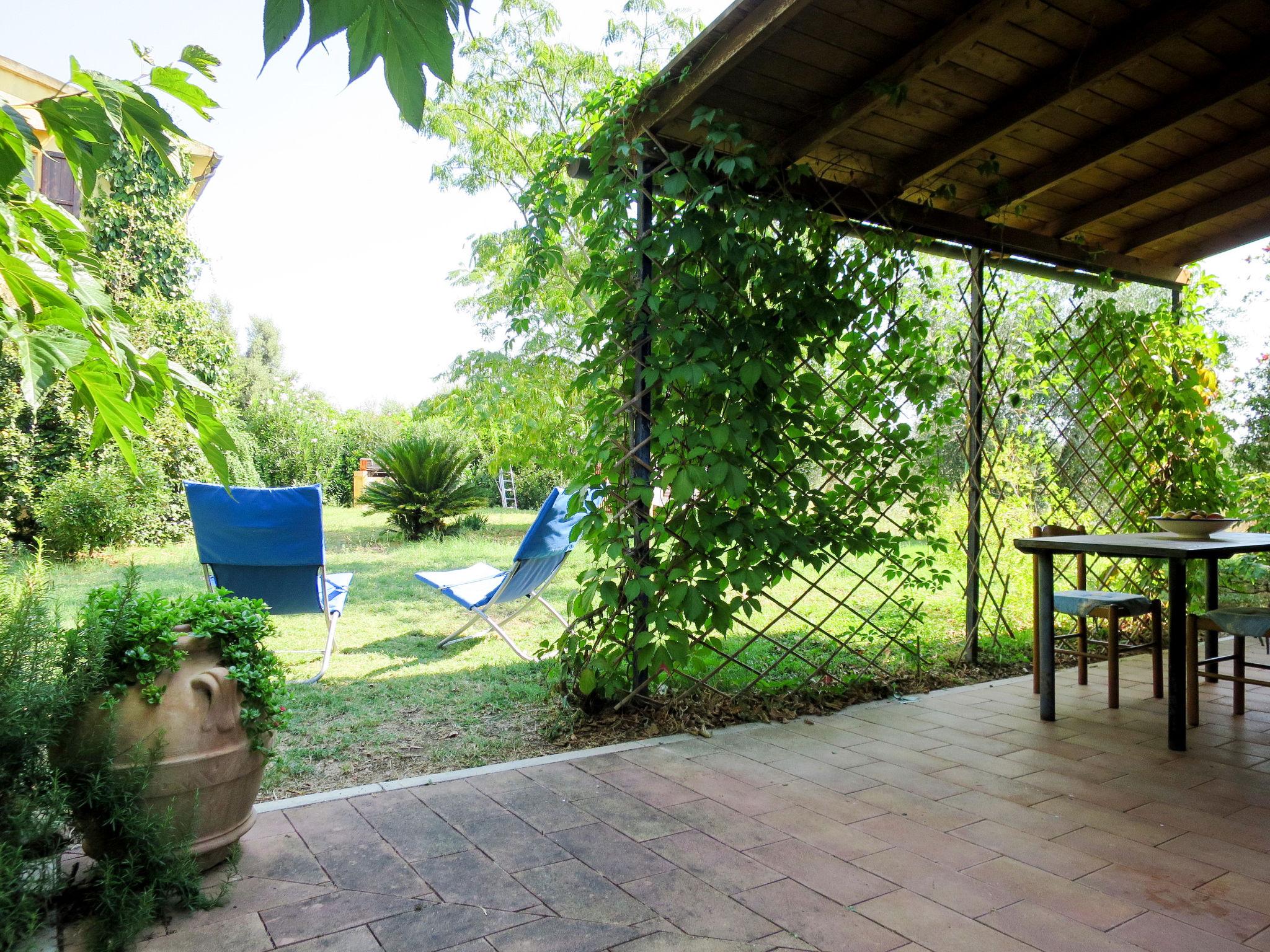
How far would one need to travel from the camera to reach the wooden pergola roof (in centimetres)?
267

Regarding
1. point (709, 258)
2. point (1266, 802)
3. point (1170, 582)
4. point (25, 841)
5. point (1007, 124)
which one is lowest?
point (1266, 802)

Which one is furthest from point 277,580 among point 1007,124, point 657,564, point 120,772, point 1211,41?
point 1211,41

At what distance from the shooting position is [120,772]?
1663mm

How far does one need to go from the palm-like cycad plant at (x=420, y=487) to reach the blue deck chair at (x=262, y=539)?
5090 mm

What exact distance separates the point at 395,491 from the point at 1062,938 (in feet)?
27.0

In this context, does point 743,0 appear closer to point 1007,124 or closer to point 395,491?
point 1007,124

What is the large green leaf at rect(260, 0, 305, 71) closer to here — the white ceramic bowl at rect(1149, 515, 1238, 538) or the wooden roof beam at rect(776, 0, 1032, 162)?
the wooden roof beam at rect(776, 0, 1032, 162)

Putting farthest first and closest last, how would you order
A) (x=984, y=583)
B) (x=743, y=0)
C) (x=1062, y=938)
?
(x=984, y=583), (x=743, y=0), (x=1062, y=938)

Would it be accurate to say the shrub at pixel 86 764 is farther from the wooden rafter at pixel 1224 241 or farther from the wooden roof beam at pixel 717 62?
the wooden rafter at pixel 1224 241

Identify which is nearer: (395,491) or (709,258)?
(709,258)

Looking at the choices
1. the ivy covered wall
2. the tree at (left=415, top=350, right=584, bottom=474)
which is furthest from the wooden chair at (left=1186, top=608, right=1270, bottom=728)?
the tree at (left=415, top=350, right=584, bottom=474)

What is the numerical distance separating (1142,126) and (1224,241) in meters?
1.70

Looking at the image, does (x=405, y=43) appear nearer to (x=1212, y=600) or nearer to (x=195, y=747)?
(x=195, y=747)

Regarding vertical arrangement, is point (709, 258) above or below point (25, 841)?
above
